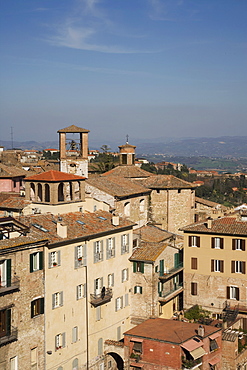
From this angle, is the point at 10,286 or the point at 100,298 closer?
the point at 10,286

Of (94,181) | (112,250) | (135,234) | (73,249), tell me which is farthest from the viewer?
(94,181)

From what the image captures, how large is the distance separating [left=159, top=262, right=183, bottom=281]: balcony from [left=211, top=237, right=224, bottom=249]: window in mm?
2428

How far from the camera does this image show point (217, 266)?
3162cm

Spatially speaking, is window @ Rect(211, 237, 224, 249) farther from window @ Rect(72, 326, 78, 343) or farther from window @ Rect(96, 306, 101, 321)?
window @ Rect(72, 326, 78, 343)

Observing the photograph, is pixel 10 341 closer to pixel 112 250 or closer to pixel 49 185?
pixel 112 250

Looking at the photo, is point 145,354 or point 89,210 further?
point 89,210

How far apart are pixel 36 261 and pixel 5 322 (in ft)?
9.77

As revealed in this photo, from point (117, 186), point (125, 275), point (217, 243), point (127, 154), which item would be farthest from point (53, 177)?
point (127, 154)

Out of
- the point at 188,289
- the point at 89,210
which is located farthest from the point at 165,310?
the point at 89,210

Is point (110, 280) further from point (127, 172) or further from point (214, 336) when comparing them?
point (127, 172)

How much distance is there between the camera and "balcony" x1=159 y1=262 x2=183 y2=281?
2992cm

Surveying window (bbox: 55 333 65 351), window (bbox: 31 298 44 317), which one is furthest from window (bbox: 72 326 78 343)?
window (bbox: 31 298 44 317)

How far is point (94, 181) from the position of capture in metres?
36.8

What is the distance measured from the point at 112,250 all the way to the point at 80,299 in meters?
3.63
